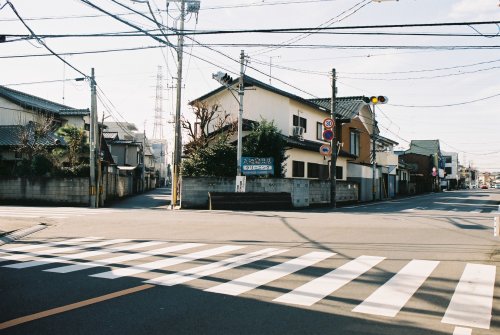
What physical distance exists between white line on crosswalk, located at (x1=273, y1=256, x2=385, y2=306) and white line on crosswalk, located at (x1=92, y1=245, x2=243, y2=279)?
2.68 metres

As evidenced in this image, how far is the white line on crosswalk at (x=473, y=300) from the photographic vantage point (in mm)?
4758

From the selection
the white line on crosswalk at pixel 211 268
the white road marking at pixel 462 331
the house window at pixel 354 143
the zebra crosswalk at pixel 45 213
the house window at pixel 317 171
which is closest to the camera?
the white road marking at pixel 462 331

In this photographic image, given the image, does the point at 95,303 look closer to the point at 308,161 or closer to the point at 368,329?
the point at 368,329

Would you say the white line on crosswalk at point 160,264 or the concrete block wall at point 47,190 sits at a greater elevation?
the concrete block wall at point 47,190

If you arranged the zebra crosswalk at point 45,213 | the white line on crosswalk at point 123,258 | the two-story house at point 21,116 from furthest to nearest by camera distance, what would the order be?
the two-story house at point 21,116 < the zebra crosswalk at point 45,213 < the white line on crosswalk at point 123,258

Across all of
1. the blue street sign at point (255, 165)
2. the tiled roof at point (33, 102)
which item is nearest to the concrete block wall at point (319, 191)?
the blue street sign at point (255, 165)

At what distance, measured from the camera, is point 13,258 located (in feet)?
27.7

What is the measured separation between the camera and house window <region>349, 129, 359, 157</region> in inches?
1485

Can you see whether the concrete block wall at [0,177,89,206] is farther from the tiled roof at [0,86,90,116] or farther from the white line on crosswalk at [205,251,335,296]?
the white line on crosswalk at [205,251,335,296]

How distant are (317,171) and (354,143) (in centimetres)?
821

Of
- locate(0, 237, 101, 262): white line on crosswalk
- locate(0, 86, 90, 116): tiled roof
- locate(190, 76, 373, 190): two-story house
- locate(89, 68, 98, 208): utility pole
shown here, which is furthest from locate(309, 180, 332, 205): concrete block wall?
locate(0, 86, 90, 116): tiled roof

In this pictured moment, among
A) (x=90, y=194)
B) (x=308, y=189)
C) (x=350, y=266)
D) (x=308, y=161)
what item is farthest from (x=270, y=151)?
(x=350, y=266)

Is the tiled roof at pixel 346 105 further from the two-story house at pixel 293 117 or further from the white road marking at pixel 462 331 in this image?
the white road marking at pixel 462 331

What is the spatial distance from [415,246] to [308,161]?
67.4 ft
